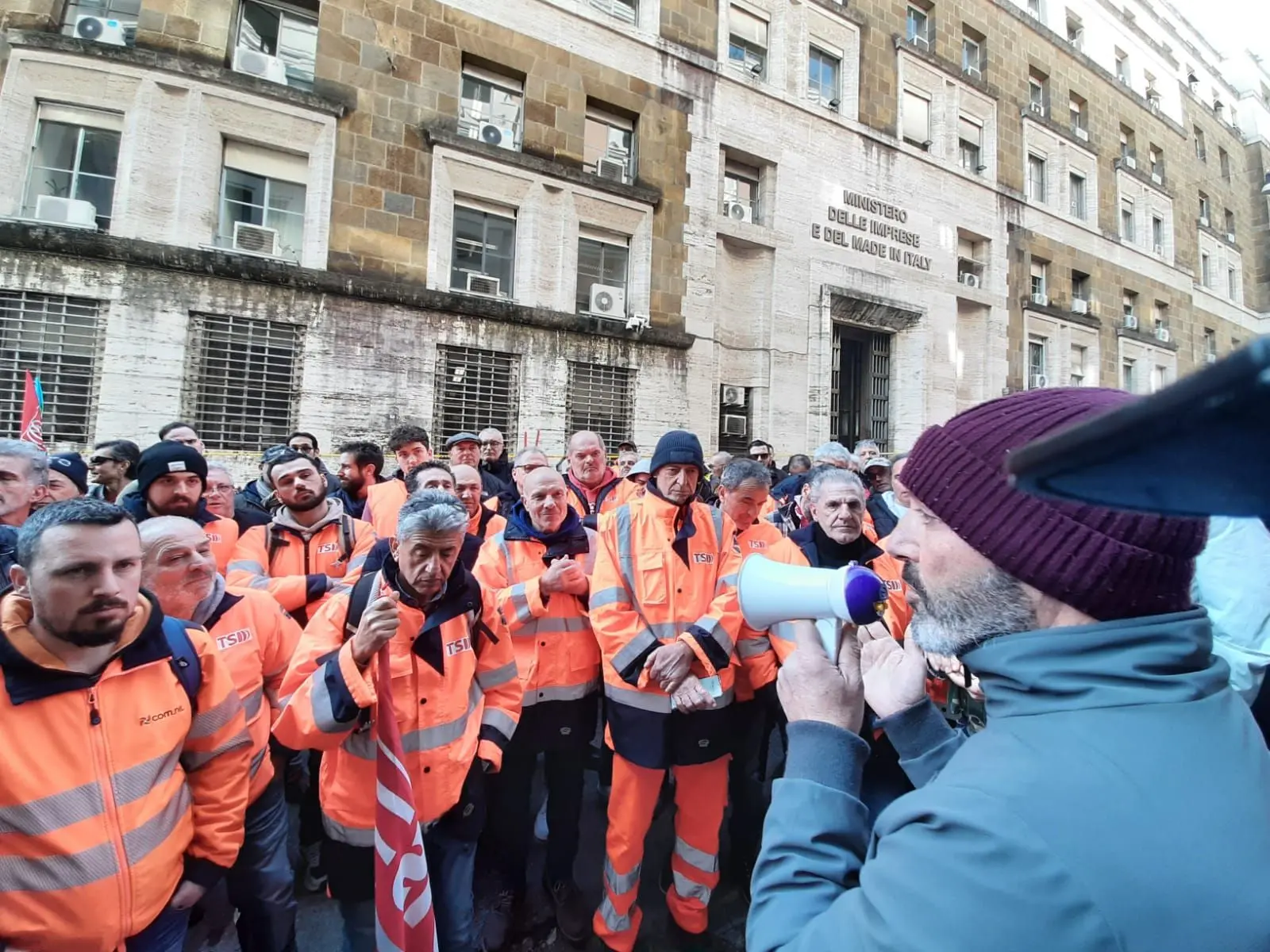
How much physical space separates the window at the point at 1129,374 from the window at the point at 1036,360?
14.2ft

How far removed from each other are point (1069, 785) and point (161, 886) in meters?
2.57

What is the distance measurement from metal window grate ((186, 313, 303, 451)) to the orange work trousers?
878 centimetres

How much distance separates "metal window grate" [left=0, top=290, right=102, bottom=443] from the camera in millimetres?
8093

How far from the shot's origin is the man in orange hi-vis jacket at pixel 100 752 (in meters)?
1.74

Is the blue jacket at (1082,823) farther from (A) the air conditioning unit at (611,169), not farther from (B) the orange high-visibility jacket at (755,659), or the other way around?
(A) the air conditioning unit at (611,169)

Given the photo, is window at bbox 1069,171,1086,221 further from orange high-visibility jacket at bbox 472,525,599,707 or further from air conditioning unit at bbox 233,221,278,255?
orange high-visibility jacket at bbox 472,525,599,707

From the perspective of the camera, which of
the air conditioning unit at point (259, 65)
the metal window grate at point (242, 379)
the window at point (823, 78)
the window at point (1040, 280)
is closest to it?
the metal window grate at point (242, 379)

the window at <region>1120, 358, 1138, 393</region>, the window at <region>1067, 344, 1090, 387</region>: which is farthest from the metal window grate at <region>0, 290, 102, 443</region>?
the window at <region>1120, 358, 1138, 393</region>

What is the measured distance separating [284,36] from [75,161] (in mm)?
3790

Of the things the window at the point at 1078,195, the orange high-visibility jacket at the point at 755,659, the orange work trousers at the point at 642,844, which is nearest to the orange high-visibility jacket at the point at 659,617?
the orange work trousers at the point at 642,844

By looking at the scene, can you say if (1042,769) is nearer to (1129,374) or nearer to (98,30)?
(98,30)

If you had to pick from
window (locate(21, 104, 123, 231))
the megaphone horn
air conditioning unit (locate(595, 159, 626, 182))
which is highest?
air conditioning unit (locate(595, 159, 626, 182))

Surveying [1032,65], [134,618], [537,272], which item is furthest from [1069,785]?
[1032,65]

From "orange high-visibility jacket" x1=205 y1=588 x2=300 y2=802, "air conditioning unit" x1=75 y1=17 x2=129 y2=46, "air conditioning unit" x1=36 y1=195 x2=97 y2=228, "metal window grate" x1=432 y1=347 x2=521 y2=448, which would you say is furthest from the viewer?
"metal window grate" x1=432 y1=347 x2=521 y2=448
